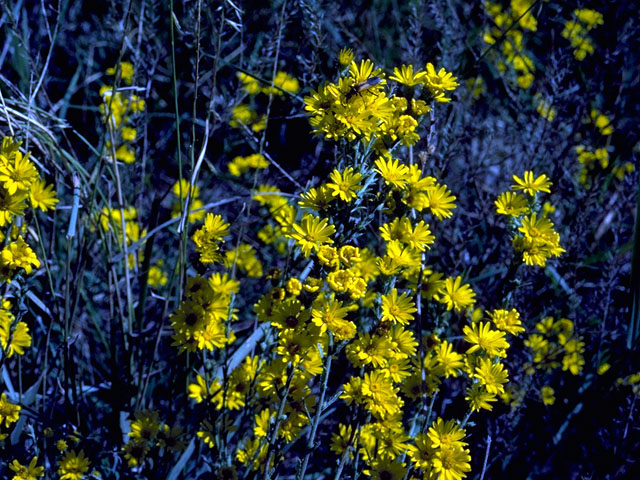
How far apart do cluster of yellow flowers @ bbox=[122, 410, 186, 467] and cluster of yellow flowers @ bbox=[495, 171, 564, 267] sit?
1202mm

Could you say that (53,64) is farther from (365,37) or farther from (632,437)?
(632,437)

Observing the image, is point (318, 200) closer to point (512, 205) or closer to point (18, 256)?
point (512, 205)

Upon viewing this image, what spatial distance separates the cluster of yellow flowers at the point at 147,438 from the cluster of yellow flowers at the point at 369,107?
1.07 meters

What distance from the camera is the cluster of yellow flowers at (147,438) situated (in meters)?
1.97

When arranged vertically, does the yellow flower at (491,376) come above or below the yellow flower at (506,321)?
below

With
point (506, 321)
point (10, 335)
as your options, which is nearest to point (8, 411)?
point (10, 335)

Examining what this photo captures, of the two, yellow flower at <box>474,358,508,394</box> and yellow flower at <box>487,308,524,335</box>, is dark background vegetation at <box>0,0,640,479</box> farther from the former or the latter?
yellow flower at <box>474,358,508,394</box>

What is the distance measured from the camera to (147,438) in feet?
6.50

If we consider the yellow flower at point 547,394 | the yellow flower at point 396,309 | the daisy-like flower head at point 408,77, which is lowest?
the yellow flower at point 547,394

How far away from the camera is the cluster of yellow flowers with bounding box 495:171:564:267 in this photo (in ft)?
5.93

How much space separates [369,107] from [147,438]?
47.9 inches

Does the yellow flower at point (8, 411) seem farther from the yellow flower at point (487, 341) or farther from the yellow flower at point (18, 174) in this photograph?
the yellow flower at point (487, 341)

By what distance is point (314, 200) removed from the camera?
1589mm

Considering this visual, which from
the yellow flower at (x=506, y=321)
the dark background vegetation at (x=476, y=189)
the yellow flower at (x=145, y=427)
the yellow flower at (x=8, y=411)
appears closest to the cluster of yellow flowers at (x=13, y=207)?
the yellow flower at (x=8, y=411)
